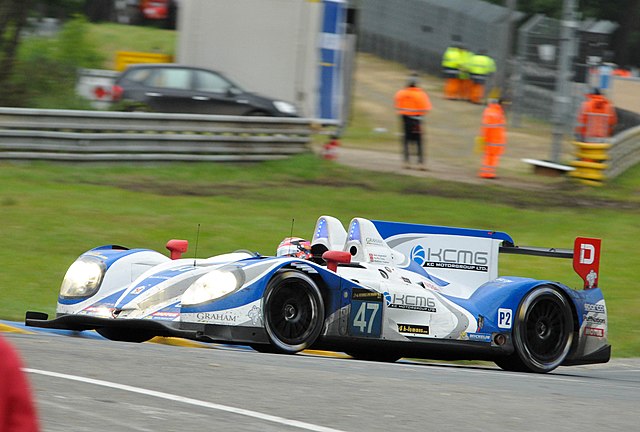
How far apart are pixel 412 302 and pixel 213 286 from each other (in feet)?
4.98

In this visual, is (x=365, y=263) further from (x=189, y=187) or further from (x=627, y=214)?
(x=627, y=214)

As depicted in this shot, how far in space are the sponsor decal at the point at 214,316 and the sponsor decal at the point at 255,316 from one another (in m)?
0.10

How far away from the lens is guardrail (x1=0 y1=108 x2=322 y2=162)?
1784cm

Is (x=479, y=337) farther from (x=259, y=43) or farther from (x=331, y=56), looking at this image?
(x=259, y=43)

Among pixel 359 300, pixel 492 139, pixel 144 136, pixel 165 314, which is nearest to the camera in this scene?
pixel 165 314

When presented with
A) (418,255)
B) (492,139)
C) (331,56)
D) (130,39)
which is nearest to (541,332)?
(418,255)

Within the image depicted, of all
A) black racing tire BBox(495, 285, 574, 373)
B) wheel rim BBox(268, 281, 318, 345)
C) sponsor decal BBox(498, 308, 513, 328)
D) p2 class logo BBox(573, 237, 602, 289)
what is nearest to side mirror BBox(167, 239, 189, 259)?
wheel rim BBox(268, 281, 318, 345)

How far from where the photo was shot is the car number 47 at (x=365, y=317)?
8.33 metres

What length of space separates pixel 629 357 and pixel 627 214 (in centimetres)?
860

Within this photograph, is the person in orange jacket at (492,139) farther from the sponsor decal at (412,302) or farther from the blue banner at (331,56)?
the sponsor decal at (412,302)

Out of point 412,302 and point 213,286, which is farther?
point 412,302

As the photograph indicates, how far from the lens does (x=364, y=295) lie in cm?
836

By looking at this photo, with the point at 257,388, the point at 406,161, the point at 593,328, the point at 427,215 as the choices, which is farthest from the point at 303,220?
the point at 257,388

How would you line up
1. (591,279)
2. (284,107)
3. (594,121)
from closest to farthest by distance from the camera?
(591,279) → (594,121) → (284,107)
